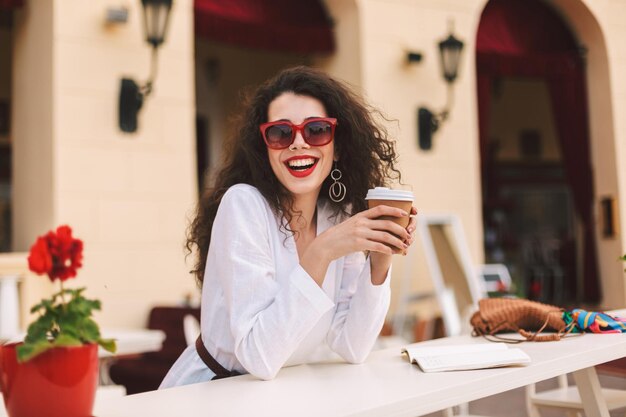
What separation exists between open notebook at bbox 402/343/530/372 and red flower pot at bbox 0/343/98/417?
2.31 feet

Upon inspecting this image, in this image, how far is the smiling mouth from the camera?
5.31 ft

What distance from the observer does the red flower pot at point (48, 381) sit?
98 cm

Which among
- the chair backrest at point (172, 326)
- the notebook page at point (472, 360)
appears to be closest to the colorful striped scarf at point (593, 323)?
the notebook page at point (472, 360)

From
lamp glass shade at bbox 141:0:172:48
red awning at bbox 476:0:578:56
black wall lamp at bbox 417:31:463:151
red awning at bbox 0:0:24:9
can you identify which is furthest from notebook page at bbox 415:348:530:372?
red awning at bbox 476:0:578:56

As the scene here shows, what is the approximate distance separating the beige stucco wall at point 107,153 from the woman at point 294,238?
8.82 ft

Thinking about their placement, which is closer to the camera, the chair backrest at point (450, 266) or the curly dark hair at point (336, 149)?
the curly dark hair at point (336, 149)

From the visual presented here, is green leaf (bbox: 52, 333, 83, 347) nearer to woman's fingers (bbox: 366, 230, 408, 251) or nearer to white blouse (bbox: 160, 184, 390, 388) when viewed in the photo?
white blouse (bbox: 160, 184, 390, 388)

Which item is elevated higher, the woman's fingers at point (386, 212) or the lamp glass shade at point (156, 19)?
the lamp glass shade at point (156, 19)

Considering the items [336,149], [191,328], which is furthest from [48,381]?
[191,328]

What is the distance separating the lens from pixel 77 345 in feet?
3.26

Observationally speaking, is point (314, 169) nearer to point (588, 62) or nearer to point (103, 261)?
point (103, 261)

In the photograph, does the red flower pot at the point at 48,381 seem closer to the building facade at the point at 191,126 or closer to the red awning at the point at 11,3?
the building facade at the point at 191,126

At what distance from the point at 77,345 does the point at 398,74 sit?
16.9 feet

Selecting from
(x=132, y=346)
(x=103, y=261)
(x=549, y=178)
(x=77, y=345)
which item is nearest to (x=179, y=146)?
(x=103, y=261)
